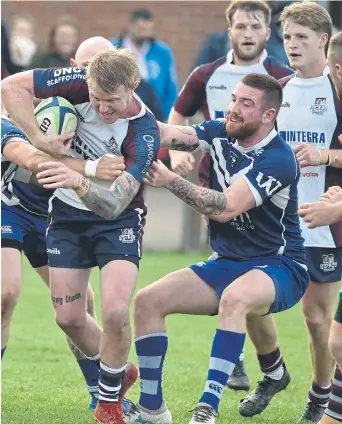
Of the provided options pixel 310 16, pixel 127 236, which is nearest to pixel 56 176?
pixel 127 236

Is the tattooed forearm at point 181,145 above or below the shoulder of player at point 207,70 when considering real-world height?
below

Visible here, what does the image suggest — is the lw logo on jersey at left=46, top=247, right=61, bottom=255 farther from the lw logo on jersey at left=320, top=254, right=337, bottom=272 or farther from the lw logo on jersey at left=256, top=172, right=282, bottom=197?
the lw logo on jersey at left=320, top=254, right=337, bottom=272

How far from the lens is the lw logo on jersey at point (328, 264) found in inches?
316

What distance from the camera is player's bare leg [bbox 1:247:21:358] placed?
7371mm

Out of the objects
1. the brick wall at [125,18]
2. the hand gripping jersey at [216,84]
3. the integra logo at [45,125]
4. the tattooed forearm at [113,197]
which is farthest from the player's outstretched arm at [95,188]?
the brick wall at [125,18]

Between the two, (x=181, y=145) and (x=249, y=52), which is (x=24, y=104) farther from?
(x=249, y=52)

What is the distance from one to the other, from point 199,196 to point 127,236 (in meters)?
0.47

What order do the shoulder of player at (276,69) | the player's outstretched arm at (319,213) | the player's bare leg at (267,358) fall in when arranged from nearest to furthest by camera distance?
the player's outstretched arm at (319,213)
the player's bare leg at (267,358)
the shoulder of player at (276,69)

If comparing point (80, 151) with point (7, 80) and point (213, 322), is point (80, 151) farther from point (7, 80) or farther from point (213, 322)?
point (213, 322)

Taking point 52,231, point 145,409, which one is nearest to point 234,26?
point 52,231

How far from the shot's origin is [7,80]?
7203 mm

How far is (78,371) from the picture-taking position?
919 cm

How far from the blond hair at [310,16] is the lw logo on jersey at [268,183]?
58.6 inches

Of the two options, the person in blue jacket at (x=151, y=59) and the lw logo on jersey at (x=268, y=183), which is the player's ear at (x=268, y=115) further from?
the person in blue jacket at (x=151, y=59)
